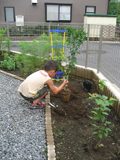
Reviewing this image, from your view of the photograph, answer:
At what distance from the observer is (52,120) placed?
2896 mm

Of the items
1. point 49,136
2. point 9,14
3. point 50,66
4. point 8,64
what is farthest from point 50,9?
point 49,136

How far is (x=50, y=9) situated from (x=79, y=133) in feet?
43.4

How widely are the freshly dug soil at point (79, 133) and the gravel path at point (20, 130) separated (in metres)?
0.24

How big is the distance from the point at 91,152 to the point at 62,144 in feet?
1.35

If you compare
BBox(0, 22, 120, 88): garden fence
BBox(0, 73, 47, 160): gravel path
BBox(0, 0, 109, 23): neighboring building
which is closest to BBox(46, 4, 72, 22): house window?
BBox(0, 0, 109, 23): neighboring building

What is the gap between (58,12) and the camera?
559 inches

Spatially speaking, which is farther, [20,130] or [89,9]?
[89,9]

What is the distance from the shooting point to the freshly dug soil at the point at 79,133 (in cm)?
219

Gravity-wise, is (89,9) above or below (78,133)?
above

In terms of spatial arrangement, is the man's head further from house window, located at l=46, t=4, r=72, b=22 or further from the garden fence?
house window, located at l=46, t=4, r=72, b=22

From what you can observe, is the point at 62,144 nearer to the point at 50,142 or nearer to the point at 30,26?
the point at 50,142

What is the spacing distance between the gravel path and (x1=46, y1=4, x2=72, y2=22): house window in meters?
11.9

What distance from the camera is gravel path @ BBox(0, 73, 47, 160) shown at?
2.12 meters

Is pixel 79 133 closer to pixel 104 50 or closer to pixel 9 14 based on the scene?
A: pixel 104 50
